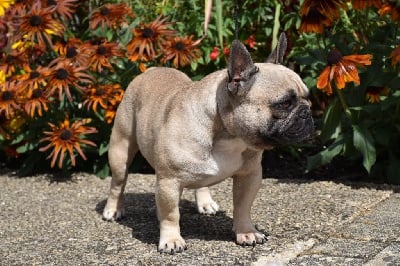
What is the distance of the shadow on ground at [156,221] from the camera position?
5461 millimetres

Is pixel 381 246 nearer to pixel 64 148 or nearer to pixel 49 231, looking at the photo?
pixel 49 231

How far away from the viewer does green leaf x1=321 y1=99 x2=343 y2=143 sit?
21.5ft

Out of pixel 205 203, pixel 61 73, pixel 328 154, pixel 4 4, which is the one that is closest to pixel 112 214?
pixel 205 203

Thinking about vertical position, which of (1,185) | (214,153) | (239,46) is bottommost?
(1,185)

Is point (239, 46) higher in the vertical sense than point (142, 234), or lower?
higher

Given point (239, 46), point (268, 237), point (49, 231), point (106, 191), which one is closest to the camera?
point (239, 46)

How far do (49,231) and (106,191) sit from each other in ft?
4.04

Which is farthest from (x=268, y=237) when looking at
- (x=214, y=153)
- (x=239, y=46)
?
(x=239, y=46)

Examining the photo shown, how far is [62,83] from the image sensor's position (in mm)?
6875

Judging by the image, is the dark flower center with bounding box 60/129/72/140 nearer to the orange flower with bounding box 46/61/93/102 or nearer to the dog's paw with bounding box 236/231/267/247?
the orange flower with bounding box 46/61/93/102

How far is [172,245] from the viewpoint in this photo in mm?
5027

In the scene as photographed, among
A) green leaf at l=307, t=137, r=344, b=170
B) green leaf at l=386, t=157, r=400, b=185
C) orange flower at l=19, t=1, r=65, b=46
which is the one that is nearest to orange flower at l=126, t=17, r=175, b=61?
orange flower at l=19, t=1, r=65, b=46

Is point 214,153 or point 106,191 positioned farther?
point 106,191

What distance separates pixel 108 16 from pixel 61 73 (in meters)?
0.62
